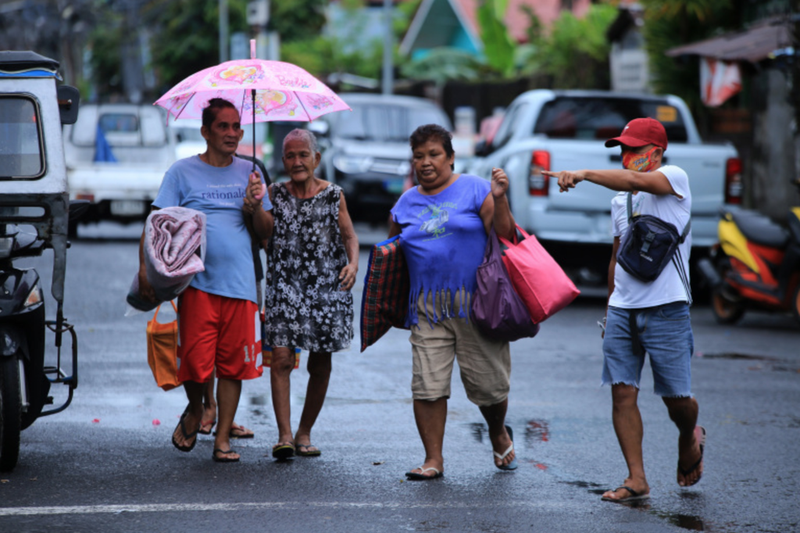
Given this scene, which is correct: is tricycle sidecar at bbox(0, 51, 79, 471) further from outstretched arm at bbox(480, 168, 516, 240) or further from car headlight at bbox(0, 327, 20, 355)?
outstretched arm at bbox(480, 168, 516, 240)

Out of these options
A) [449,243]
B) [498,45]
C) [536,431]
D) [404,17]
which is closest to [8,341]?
[449,243]

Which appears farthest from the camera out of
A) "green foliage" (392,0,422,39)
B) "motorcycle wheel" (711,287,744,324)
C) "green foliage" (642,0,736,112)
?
"green foliage" (392,0,422,39)

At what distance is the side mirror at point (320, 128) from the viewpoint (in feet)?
57.7

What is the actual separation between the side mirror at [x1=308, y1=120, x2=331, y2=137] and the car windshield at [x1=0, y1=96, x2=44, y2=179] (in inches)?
459

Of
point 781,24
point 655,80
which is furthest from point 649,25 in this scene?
point 781,24

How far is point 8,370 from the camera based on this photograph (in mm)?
5598

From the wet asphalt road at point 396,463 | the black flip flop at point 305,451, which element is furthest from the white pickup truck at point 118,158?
the black flip flop at point 305,451

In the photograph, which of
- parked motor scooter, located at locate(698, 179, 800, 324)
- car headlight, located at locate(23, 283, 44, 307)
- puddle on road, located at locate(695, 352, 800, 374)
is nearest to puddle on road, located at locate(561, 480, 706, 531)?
car headlight, located at locate(23, 283, 44, 307)

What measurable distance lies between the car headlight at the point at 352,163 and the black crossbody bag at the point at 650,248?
1258 centimetres

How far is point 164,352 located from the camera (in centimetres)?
634

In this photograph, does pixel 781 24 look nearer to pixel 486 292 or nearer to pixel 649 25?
pixel 649 25

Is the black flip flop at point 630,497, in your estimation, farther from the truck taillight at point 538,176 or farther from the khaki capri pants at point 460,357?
the truck taillight at point 538,176

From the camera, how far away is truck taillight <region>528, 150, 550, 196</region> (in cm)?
1191

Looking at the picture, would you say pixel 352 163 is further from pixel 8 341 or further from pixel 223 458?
pixel 8 341
